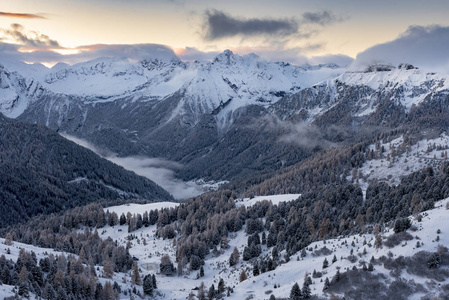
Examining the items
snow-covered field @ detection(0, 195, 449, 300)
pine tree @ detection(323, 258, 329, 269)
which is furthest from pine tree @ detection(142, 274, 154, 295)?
pine tree @ detection(323, 258, 329, 269)

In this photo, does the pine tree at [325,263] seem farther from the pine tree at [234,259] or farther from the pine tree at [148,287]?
the pine tree at [148,287]

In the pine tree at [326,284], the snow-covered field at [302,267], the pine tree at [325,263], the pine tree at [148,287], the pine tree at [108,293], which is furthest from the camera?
the pine tree at [148,287]

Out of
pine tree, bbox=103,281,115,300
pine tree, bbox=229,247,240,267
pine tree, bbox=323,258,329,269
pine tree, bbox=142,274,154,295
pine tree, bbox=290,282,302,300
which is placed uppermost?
pine tree, bbox=323,258,329,269

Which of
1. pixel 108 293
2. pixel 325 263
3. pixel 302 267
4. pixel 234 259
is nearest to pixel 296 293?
pixel 325 263

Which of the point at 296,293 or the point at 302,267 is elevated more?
the point at 296,293

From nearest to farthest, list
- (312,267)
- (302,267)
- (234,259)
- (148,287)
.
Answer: (312,267)
(302,267)
(148,287)
(234,259)

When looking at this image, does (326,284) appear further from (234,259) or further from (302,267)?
(234,259)

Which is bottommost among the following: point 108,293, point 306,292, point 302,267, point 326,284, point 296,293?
point 108,293

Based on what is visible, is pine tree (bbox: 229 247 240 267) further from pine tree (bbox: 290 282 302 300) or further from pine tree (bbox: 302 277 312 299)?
pine tree (bbox: 302 277 312 299)

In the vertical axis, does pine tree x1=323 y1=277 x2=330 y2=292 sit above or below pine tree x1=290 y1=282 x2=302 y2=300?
above

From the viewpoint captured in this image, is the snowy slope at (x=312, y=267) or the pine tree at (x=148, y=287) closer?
the snowy slope at (x=312, y=267)

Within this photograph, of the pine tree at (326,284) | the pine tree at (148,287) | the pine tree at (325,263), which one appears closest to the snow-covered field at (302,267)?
the pine tree at (325,263)
